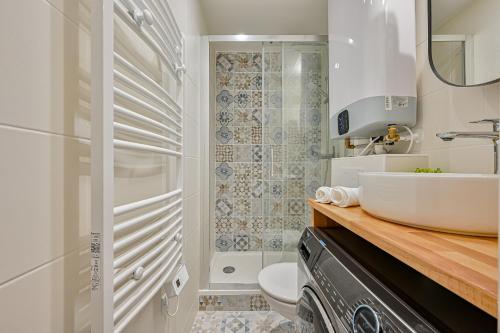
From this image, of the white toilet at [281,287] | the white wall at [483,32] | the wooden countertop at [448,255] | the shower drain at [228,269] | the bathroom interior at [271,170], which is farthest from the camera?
the shower drain at [228,269]

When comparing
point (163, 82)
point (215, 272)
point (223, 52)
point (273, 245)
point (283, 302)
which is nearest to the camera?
point (163, 82)

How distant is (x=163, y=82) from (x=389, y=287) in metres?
1.00

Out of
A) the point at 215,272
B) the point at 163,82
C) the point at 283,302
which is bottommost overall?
the point at 215,272

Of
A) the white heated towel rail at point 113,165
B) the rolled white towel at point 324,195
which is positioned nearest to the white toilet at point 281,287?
the rolled white towel at point 324,195

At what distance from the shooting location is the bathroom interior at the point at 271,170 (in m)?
0.41

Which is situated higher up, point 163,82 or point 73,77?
point 163,82

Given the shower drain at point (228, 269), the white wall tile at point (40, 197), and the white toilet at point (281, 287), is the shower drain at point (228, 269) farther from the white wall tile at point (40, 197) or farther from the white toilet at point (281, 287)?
the white wall tile at point (40, 197)

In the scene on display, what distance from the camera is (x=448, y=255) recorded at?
41cm

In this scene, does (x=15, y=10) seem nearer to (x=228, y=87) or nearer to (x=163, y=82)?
(x=163, y=82)

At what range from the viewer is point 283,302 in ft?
4.41

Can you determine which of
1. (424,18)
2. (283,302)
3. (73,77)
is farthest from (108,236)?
(424,18)

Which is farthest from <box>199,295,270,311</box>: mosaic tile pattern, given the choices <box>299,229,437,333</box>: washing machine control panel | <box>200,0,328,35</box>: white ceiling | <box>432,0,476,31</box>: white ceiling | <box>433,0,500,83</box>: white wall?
<box>200,0,328,35</box>: white ceiling

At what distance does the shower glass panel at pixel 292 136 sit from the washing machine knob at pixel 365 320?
1441 millimetres

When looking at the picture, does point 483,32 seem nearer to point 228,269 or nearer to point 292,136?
point 292,136
